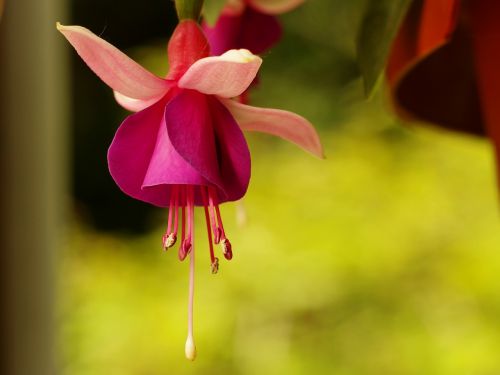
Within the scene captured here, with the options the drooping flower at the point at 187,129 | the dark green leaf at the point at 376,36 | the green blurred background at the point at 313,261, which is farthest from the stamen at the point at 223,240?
the green blurred background at the point at 313,261

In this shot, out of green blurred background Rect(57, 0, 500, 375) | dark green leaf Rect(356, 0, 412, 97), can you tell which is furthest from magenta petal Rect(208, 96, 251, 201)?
green blurred background Rect(57, 0, 500, 375)

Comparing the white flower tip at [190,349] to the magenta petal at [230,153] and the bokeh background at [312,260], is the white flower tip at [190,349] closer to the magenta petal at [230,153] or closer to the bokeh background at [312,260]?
the magenta petal at [230,153]

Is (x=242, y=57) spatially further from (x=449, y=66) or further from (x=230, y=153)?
(x=449, y=66)

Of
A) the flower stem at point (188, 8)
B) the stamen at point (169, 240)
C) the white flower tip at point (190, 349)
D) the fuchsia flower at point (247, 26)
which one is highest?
the flower stem at point (188, 8)

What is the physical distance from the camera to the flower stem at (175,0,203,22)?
393mm

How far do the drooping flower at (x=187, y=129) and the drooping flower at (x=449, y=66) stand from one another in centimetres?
14

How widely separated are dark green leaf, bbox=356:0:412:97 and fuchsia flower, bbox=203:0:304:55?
2.5 inches

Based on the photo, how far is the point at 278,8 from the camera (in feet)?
1.71

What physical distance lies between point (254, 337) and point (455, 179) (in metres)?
0.51

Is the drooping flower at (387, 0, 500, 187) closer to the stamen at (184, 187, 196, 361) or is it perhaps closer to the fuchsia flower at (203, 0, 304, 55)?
the fuchsia flower at (203, 0, 304, 55)

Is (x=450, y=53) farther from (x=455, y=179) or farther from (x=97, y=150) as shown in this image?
(x=97, y=150)

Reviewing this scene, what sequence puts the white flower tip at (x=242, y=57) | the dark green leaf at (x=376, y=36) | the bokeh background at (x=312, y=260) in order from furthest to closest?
the bokeh background at (x=312, y=260), the dark green leaf at (x=376, y=36), the white flower tip at (x=242, y=57)

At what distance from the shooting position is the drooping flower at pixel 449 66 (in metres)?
0.48

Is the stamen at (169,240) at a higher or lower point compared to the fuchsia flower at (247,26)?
lower
